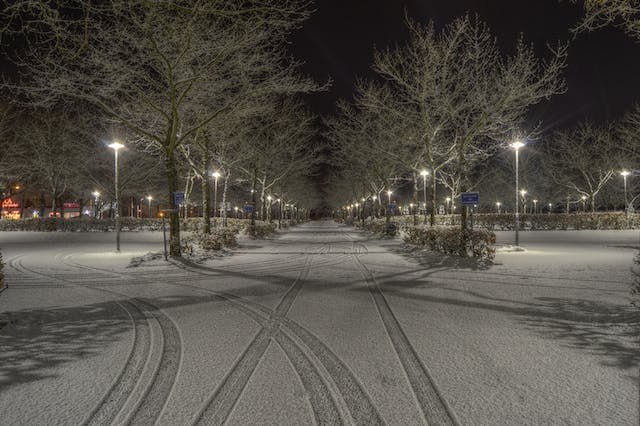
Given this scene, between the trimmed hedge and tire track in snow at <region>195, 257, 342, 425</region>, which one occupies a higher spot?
the trimmed hedge

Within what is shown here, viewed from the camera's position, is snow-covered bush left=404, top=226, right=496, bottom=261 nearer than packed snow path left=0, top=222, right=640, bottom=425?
No

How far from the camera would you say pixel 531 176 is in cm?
7169

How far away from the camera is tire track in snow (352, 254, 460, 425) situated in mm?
3498

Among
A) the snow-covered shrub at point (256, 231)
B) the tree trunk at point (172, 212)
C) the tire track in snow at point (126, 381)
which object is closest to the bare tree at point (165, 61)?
the tree trunk at point (172, 212)

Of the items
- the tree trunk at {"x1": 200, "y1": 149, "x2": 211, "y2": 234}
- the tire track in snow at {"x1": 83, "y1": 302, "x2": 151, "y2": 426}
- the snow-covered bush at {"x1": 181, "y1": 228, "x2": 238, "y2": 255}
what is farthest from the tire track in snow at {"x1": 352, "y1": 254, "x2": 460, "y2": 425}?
the tree trunk at {"x1": 200, "y1": 149, "x2": 211, "y2": 234}

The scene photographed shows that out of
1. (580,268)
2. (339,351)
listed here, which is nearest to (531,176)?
(580,268)

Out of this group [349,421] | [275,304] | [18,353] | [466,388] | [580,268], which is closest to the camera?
[349,421]

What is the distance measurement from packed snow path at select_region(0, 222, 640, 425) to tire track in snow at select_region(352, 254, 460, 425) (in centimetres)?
2

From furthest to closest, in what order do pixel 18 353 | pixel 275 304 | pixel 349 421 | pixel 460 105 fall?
pixel 460 105 < pixel 275 304 < pixel 18 353 < pixel 349 421

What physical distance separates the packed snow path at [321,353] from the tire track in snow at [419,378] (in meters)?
0.02

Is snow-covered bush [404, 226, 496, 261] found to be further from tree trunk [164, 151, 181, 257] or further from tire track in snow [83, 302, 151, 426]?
tire track in snow [83, 302, 151, 426]

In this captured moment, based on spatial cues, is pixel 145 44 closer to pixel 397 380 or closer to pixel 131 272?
pixel 131 272

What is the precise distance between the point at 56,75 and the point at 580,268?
55.8ft

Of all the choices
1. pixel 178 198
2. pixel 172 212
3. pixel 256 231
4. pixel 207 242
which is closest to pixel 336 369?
pixel 178 198
